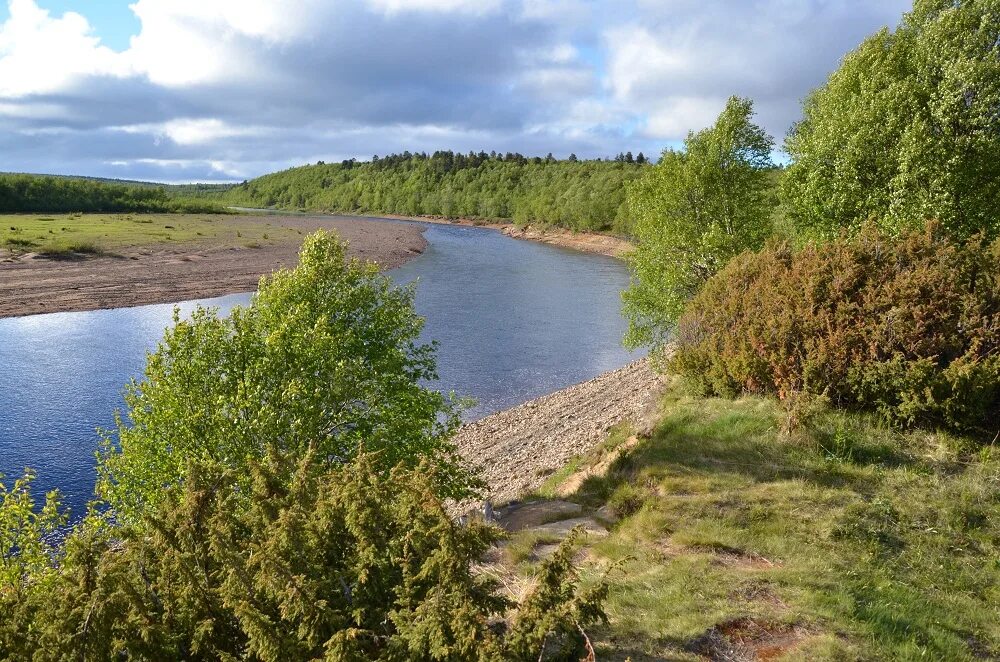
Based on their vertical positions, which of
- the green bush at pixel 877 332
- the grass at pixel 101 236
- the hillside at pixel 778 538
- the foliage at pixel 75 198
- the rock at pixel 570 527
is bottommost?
the rock at pixel 570 527

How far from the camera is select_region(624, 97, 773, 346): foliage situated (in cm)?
3033

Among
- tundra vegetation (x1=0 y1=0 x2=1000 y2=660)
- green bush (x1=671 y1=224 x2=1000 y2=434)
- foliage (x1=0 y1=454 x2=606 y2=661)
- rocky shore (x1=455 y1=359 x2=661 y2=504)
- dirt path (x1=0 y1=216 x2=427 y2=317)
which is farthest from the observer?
dirt path (x1=0 y1=216 x2=427 y2=317)

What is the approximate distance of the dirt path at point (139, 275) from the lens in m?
51.9

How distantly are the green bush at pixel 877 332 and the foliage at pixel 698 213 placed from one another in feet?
34.2

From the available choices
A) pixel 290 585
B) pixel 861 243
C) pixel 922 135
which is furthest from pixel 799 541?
pixel 922 135

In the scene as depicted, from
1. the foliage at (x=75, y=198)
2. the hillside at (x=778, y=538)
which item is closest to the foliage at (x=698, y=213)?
the hillside at (x=778, y=538)

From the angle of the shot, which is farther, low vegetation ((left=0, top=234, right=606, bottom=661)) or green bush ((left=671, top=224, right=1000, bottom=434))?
green bush ((left=671, top=224, right=1000, bottom=434))

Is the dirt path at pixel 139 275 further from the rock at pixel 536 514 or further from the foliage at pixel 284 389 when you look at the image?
the rock at pixel 536 514

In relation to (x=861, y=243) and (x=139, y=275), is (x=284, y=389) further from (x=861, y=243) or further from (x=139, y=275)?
(x=139, y=275)

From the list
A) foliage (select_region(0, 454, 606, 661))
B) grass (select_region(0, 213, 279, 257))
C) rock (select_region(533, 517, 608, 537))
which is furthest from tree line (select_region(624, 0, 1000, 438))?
grass (select_region(0, 213, 279, 257))

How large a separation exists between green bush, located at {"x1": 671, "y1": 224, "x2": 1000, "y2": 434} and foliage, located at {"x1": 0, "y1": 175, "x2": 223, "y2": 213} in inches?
5610

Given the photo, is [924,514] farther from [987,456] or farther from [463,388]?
[463,388]

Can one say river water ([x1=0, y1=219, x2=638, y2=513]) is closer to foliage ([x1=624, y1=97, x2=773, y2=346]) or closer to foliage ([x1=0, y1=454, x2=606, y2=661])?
foliage ([x1=624, y1=97, x2=773, y2=346])

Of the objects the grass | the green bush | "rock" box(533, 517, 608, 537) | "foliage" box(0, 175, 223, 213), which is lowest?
"rock" box(533, 517, 608, 537)
